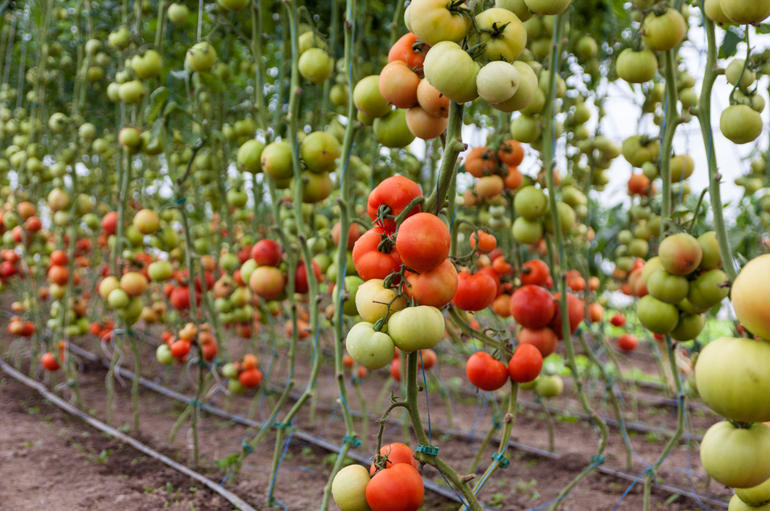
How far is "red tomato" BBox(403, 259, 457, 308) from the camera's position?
76cm

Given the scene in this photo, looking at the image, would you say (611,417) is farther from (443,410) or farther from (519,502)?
(519,502)

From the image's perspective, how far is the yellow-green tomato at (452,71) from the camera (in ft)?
2.30

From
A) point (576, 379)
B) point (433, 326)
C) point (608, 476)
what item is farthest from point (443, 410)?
point (433, 326)

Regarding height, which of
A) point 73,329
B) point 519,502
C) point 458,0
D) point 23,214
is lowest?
point 519,502

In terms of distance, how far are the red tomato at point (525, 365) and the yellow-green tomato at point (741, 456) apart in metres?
0.42

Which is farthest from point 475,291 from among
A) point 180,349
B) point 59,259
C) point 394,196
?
point 59,259

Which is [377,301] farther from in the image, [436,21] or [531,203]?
[531,203]

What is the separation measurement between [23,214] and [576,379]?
269 cm

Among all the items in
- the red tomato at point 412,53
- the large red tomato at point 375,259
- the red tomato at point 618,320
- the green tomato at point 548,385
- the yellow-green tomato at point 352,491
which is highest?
the red tomato at point 412,53

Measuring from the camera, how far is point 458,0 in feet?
2.40

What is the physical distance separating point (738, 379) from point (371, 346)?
15.7 inches

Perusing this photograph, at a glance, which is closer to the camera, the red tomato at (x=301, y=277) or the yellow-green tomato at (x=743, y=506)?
the yellow-green tomato at (x=743, y=506)

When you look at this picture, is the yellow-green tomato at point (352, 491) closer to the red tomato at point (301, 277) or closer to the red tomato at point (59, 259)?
the red tomato at point (301, 277)

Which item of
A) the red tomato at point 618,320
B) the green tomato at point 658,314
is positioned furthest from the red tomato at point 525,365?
the red tomato at point 618,320
